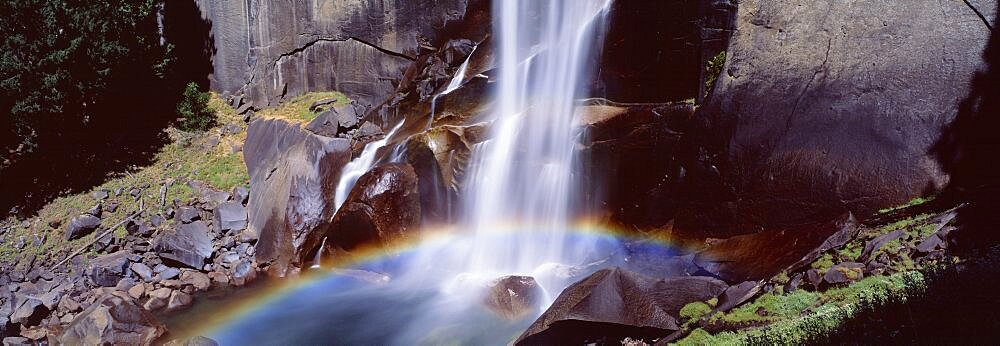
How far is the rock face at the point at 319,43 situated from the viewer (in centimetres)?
1927

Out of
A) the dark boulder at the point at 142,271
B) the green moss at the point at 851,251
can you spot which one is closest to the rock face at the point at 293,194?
the dark boulder at the point at 142,271

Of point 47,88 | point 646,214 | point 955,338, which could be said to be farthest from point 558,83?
point 47,88

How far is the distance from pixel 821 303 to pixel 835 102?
3731mm

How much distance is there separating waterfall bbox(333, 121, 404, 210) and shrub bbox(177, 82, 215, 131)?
8262 millimetres

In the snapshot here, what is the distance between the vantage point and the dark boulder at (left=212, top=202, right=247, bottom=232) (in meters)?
16.3

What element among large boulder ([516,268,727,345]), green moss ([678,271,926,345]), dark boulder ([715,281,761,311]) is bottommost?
large boulder ([516,268,727,345])

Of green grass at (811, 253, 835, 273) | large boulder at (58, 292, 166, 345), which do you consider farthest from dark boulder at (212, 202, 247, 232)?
green grass at (811, 253, 835, 273)

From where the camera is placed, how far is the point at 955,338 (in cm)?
484

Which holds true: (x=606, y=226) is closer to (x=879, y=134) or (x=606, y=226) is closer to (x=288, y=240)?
(x=879, y=134)

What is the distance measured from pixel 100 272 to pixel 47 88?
5.68m

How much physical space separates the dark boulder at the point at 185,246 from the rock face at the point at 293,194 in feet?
3.71

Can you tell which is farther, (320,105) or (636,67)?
(320,105)

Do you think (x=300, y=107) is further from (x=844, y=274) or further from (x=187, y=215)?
(x=844, y=274)

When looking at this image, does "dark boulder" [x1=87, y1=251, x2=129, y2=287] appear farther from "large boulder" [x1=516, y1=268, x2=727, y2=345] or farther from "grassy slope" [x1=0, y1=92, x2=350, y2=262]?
"large boulder" [x1=516, y1=268, x2=727, y2=345]
